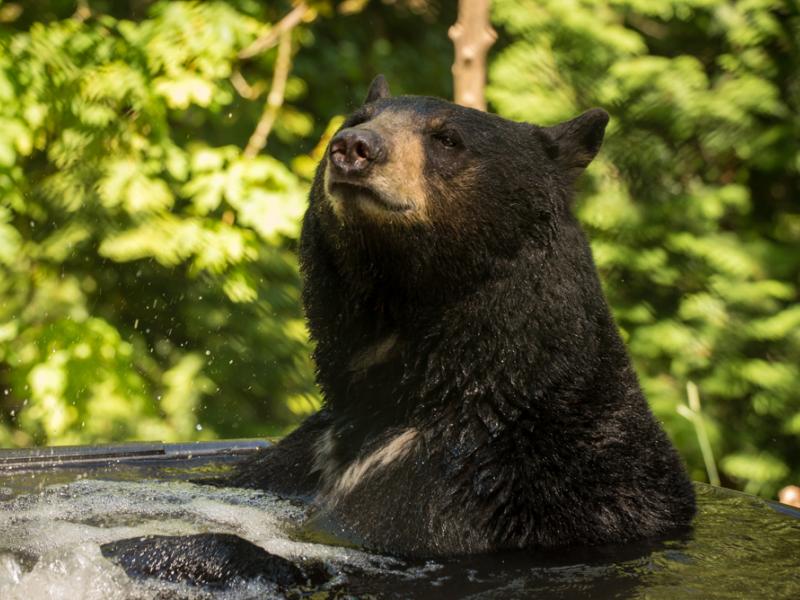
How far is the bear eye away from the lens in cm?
344

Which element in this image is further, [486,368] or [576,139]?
[576,139]

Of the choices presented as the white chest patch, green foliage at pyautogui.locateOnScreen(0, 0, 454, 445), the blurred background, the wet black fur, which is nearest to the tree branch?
the blurred background

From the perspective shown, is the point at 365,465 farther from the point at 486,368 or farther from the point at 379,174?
the point at 379,174

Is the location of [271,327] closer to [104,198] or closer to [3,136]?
[104,198]

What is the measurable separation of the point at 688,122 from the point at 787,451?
1845 millimetres

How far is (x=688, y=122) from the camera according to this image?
22.2 ft

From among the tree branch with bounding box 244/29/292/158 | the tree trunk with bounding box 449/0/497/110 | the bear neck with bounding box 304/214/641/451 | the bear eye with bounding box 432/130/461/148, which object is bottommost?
the bear neck with bounding box 304/214/641/451

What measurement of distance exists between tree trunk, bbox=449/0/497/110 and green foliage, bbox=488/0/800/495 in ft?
3.01

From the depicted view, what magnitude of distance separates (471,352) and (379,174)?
55 cm

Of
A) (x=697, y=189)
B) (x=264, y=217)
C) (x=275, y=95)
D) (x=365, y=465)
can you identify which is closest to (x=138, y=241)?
(x=264, y=217)

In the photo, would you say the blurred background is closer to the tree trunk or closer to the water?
the tree trunk

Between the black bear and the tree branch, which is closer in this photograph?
the black bear

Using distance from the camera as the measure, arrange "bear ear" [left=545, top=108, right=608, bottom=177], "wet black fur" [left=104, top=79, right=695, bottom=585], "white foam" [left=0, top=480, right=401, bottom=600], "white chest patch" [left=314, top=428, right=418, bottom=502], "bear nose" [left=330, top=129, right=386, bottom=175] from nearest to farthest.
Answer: "white foam" [left=0, top=480, right=401, bottom=600] < "bear nose" [left=330, top=129, right=386, bottom=175] < "wet black fur" [left=104, top=79, right=695, bottom=585] < "white chest patch" [left=314, top=428, right=418, bottom=502] < "bear ear" [left=545, top=108, right=608, bottom=177]

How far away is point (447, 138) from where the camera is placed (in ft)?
11.3
